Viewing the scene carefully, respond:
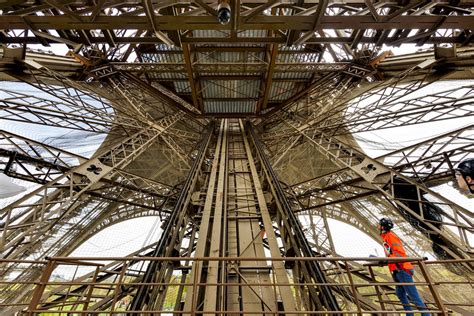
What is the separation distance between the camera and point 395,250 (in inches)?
168

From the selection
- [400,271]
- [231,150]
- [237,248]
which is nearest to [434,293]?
[400,271]

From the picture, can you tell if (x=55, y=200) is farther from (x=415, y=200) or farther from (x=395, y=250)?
(x=415, y=200)

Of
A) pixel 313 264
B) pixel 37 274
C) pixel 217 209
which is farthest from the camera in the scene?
pixel 37 274

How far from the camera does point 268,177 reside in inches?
294

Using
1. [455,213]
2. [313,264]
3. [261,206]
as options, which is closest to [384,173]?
[455,213]

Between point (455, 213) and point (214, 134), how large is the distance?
37.1 feet

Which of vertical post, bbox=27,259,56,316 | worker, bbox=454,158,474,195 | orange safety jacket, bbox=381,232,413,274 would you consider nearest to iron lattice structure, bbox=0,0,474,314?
vertical post, bbox=27,259,56,316

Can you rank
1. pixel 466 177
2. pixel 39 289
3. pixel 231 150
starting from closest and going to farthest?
pixel 39 289
pixel 466 177
pixel 231 150

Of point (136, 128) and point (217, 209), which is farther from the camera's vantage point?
point (136, 128)

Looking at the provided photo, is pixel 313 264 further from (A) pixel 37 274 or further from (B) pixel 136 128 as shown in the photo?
(A) pixel 37 274

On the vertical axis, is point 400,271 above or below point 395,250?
below

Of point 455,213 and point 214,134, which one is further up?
point 214,134

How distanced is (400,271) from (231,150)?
27.5ft

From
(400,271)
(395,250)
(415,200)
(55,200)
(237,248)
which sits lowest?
(400,271)
